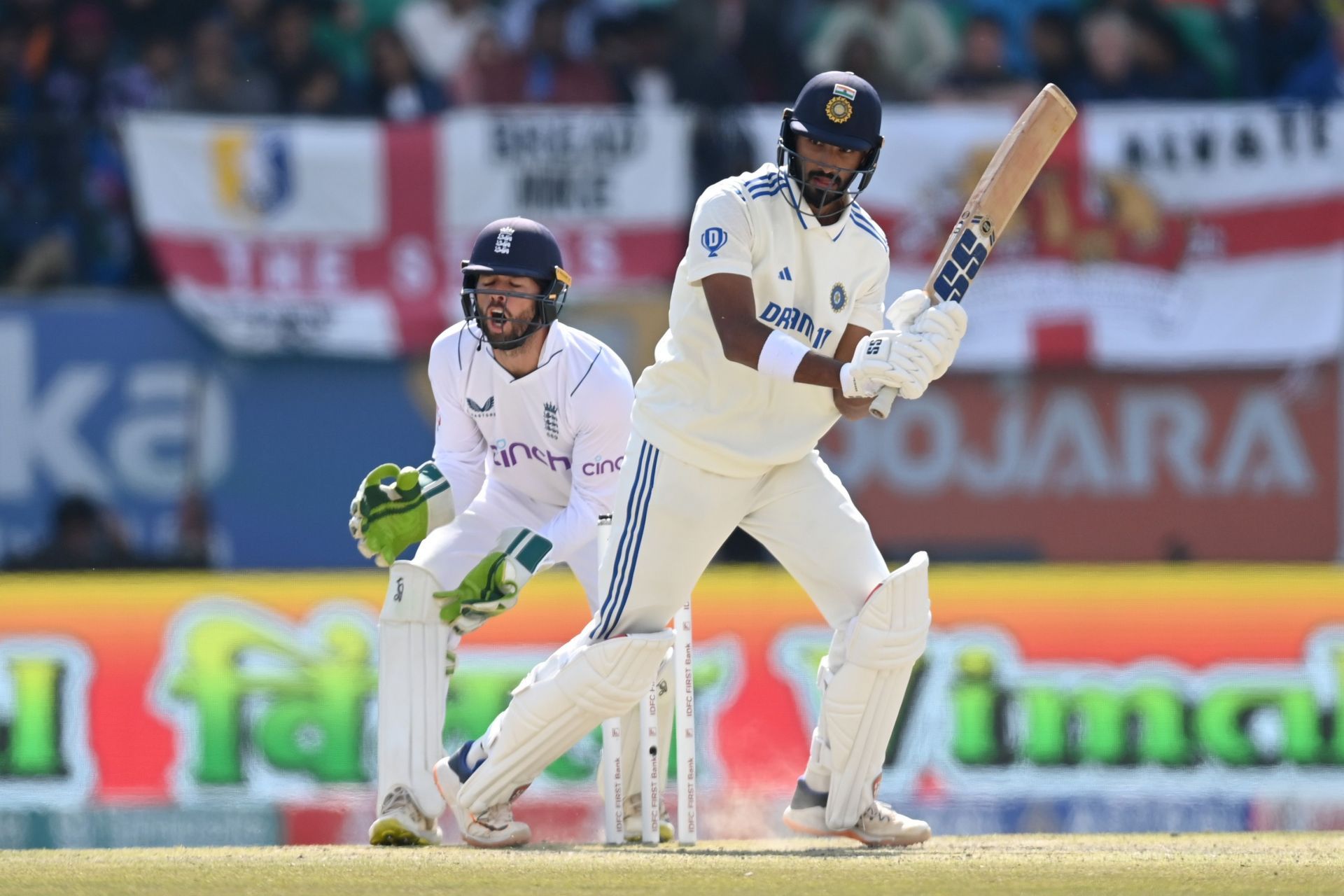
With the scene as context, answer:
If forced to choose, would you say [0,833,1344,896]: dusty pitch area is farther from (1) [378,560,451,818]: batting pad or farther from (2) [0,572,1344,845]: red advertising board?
(2) [0,572,1344,845]: red advertising board

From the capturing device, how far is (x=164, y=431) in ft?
32.3

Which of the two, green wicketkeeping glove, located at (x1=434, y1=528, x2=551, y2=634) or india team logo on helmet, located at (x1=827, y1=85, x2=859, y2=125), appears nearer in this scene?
india team logo on helmet, located at (x1=827, y1=85, x2=859, y2=125)

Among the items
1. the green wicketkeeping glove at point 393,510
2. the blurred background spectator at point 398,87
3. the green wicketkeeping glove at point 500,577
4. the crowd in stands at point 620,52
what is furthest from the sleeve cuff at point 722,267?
the blurred background spectator at point 398,87

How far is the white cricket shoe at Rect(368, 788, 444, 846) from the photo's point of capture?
5.62 m

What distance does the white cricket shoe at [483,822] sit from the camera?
5.64 metres

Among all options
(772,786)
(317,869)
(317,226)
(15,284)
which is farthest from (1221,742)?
(15,284)

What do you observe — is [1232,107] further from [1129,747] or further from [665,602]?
[665,602]

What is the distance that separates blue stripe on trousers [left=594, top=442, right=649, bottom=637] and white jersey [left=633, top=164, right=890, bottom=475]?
0.08 m

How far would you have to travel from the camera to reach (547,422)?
5.93 metres

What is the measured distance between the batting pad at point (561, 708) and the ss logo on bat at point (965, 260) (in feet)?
3.74

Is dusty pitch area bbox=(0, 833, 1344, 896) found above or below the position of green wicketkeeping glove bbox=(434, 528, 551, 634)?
below

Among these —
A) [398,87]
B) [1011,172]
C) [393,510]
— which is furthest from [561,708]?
[398,87]

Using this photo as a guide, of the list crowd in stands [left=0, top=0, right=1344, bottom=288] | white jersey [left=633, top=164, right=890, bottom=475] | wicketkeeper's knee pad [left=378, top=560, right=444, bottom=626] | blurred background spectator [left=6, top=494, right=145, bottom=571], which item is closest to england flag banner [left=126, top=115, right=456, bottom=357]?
crowd in stands [left=0, top=0, right=1344, bottom=288]

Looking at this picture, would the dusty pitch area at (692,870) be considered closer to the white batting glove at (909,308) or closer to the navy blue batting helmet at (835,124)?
the white batting glove at (909,308)
